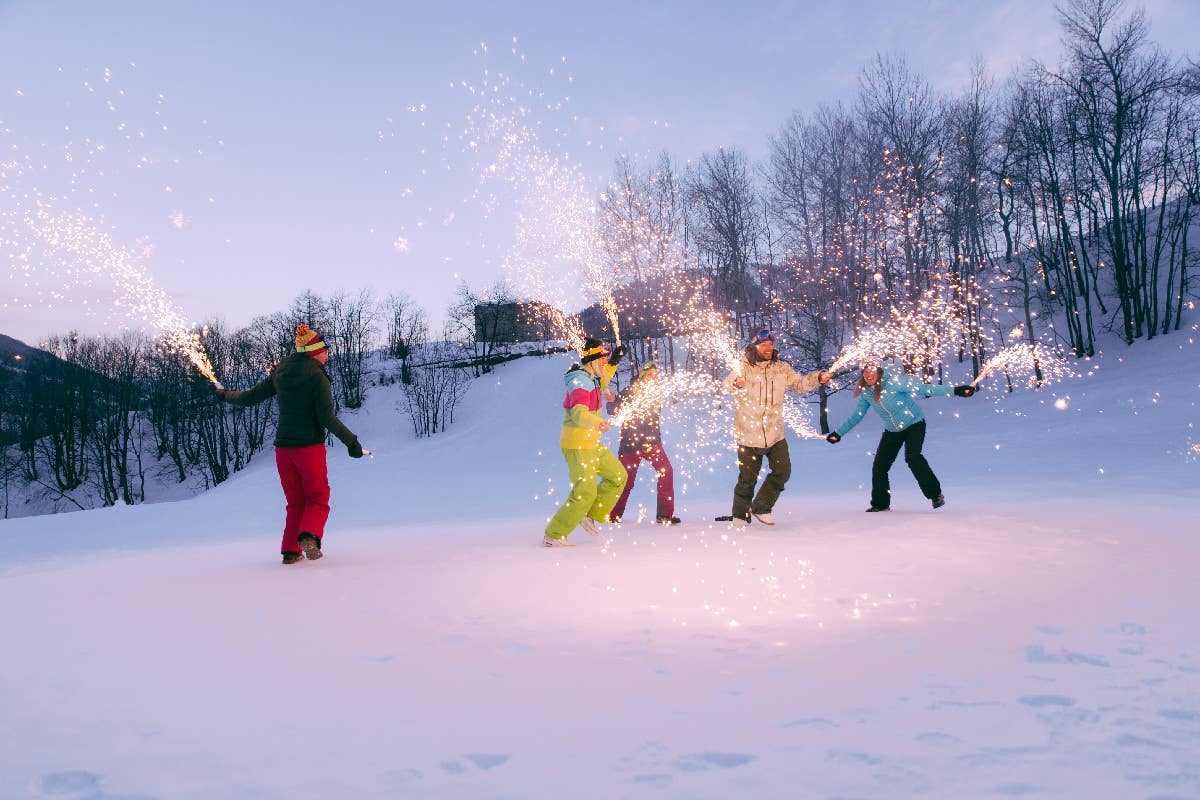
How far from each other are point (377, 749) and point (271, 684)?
89 cm

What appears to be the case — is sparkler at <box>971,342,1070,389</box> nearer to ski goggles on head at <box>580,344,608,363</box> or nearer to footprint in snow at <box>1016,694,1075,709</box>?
ski goggles on head at <box>580,344,608,363</box>

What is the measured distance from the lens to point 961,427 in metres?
19.9

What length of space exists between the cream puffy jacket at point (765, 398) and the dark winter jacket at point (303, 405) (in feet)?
13.5

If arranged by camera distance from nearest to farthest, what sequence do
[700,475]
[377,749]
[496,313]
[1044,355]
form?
[377,749] < [700,475] < [1044,355] < [496,313]

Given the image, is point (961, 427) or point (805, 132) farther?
point (805, 132)

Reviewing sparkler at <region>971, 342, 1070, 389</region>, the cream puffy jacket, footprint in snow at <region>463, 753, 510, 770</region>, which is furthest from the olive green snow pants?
sparkler at <region>971, 342, 1070, 389</region>

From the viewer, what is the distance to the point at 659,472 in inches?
320

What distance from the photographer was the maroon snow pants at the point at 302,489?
6.03m

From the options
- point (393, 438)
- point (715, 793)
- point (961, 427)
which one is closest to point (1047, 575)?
point (715, 793)

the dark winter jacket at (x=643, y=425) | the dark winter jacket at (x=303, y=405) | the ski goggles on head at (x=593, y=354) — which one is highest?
the ski goggles on head at (x=593, y=354)

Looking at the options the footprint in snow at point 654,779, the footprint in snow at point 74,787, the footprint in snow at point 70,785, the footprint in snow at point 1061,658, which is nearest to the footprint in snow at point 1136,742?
the footprint in snow at point 1061,658

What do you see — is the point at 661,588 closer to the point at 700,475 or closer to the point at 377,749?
the point at 377,749

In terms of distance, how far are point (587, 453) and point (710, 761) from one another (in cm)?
470

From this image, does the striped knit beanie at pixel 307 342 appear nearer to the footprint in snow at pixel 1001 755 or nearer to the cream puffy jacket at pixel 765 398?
the cream puffy jacket at pixel 765 398
